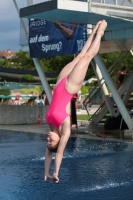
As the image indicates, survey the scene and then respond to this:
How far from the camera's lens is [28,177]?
977cm

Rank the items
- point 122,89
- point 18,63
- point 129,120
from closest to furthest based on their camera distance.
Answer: point 129,120, point 122,89, point 18,63

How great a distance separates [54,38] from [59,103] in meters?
15.3

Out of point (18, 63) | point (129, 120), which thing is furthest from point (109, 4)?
point (18, 63)

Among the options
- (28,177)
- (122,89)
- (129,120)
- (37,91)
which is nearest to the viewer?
(28,177)

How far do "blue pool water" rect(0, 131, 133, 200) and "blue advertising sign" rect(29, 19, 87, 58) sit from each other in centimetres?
441

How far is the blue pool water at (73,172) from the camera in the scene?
27.2ft

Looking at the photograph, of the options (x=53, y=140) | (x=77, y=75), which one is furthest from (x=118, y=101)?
(x=77, y=75)

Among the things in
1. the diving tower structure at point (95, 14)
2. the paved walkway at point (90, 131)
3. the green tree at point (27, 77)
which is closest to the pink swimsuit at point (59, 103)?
the diving tower structure at point (95, 14)

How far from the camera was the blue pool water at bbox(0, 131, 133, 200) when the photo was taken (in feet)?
27.2

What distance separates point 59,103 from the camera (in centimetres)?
542

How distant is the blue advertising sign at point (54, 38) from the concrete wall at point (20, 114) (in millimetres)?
2953

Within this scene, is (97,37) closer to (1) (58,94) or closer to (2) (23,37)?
(1) (58,94)

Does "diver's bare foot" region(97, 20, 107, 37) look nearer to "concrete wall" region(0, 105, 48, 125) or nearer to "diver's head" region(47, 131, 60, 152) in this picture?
"diver's head" region(47, 131, 60, 152)

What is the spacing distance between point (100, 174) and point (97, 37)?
15.6 feet
